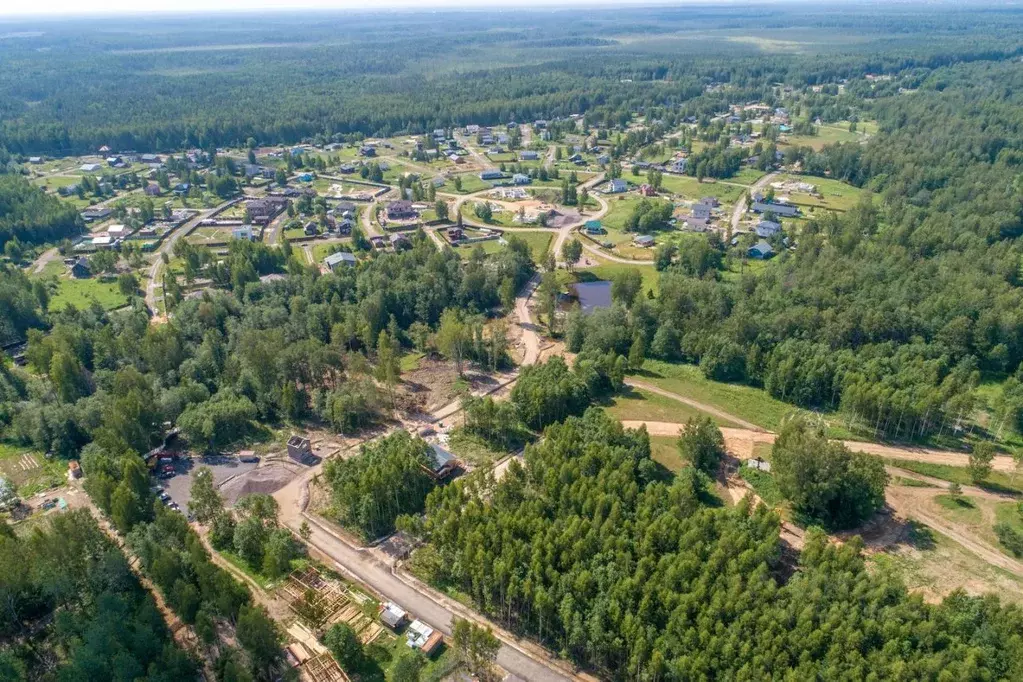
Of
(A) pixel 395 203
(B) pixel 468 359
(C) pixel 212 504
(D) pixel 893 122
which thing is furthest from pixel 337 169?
(D) pixel 893 122

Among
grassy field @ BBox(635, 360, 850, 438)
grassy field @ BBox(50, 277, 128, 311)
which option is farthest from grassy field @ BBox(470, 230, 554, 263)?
grassy field @ BBox(50, 277, 128, 311)

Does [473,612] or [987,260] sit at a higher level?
[987,260]

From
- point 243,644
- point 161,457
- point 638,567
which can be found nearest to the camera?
point 243,644

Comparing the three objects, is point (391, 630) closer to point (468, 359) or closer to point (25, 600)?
point (25, 600)

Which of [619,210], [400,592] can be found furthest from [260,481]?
[619,210]

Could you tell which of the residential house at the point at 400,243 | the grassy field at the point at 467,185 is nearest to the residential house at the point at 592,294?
the residential house at the point at 400,243

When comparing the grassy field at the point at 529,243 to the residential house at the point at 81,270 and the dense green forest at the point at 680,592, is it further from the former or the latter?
the dense green forest at the point at 680,592
